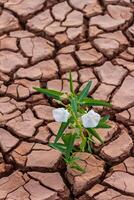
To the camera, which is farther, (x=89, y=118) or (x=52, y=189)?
(x=52, y=189)

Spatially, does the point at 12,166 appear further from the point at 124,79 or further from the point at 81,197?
the point at 124,79

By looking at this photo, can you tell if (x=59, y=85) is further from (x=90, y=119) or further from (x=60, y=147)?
(x=90, y=119)

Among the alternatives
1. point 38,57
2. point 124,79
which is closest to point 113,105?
point 124,79

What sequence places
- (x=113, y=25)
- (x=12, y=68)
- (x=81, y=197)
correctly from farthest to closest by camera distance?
(x=113, y=25)
(x=12, y=68)
(x=81, y=197)

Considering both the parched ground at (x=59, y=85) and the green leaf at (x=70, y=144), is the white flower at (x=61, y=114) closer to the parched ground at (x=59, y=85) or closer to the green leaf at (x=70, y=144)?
the green leaf at (x=70, y=144)

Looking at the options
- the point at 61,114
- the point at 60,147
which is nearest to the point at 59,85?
the point at 60,147
